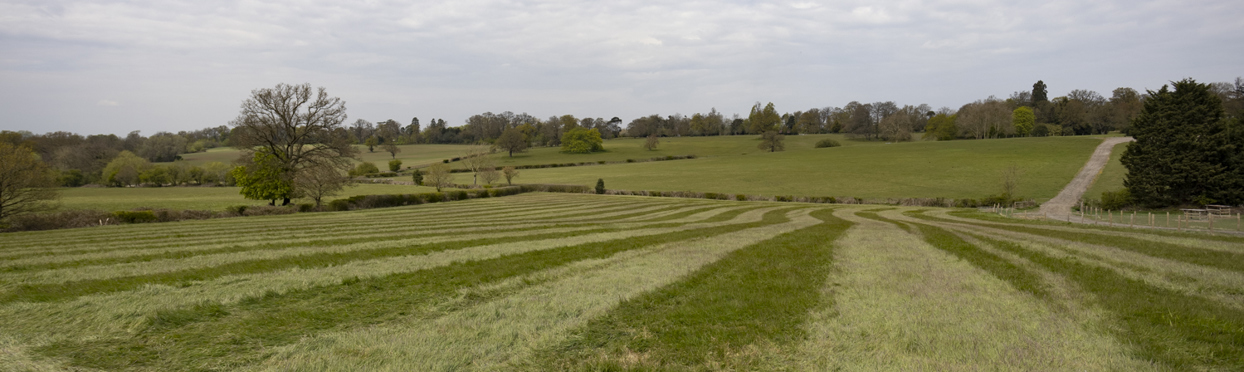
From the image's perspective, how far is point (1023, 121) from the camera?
5271 inches

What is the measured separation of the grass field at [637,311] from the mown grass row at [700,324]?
0.12ft

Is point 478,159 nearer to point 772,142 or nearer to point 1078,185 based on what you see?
point 772,142

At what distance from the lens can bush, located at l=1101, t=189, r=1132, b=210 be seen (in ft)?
138

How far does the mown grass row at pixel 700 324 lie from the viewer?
5.64 metres

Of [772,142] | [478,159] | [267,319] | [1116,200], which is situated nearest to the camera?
[267,319]

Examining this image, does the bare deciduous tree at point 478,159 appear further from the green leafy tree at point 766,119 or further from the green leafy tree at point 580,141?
the green leafy tree at point 766,119

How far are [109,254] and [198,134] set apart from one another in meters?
222

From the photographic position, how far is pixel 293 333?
6.73 meters

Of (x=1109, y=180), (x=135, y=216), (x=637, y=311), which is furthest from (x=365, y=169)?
(x=1109, y=180)

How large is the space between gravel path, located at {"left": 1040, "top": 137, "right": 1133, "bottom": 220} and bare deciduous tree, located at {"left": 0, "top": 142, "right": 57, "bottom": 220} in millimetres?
66405

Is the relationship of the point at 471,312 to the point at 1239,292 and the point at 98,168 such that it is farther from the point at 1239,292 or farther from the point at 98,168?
the point at 98,168

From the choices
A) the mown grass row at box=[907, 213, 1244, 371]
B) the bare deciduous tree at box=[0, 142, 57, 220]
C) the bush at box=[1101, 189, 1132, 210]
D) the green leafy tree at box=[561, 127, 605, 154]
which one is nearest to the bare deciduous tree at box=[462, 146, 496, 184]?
the green leafy tree at box=[561, 127, 605, 154]

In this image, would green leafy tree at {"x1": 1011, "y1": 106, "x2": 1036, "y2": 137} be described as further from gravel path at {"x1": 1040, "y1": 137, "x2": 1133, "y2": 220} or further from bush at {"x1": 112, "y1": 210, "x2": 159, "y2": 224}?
bush at {"x1": 112, "y1": 210, "x2": 159, "y2": 224}

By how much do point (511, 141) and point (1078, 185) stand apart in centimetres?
12004
